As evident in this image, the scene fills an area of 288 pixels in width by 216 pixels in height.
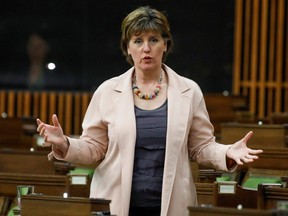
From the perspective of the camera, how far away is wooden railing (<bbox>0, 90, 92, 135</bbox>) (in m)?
14.0

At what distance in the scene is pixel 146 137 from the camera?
4.38 metres

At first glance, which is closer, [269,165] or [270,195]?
[270,195]

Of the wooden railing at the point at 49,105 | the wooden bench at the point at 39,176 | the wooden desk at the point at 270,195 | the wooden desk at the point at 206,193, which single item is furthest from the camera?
the wooden railing at the point at 49,105

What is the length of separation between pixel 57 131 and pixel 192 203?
0.65m

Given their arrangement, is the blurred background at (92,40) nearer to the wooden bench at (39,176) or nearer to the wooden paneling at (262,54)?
the wooden paneling at (262,54)

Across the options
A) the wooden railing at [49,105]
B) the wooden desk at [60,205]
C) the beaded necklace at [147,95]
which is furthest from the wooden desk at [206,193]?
the wooden railing at [49,105]

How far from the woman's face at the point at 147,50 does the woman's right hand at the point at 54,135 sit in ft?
1.44

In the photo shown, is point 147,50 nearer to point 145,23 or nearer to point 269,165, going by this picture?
point 145,23

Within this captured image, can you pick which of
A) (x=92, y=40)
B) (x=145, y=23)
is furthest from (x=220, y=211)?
(x=92, y=40)

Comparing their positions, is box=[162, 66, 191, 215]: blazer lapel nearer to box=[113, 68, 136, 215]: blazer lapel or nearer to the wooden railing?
box=[113, 68, 136, 215]: blazer lapel

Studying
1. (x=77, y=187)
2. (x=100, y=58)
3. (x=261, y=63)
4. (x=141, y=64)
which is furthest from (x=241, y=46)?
(x=141, y=64)

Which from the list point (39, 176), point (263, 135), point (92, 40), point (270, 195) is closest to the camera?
point (270, 195)

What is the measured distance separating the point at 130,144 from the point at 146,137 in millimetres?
73

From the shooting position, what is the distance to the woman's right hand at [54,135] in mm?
4414
